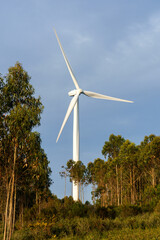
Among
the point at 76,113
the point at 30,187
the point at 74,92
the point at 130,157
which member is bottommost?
the point at 30,187

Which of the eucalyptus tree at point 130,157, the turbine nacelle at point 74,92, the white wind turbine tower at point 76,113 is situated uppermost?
the turbine nacelle at point 74,92

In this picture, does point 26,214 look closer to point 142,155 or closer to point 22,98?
point 22,98

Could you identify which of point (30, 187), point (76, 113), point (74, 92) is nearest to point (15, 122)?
point (30, 187)

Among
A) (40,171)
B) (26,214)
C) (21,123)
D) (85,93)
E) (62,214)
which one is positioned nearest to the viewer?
(21,123)

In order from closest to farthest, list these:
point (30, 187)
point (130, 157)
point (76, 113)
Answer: point (30, 187), point (130, 157), point (76, 113)

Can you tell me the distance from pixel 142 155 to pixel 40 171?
27.6 m

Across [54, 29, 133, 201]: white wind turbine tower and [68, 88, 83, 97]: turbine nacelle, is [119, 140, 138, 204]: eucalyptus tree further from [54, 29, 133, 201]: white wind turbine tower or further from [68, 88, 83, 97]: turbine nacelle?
[68, 88, 83, 97]: turbine nacelle

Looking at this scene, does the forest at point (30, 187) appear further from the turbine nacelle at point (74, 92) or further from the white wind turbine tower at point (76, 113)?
the turbine nacelle at point (74, 92)

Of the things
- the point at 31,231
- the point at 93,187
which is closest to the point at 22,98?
the point at 31,231

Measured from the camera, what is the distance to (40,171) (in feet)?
65.3

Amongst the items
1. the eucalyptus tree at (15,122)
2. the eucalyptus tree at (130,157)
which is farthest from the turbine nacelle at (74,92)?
the eucalyptus tree at (15,122)

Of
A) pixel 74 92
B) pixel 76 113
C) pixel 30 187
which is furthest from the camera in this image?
pixel 74 92

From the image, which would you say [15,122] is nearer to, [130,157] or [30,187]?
[30,187]

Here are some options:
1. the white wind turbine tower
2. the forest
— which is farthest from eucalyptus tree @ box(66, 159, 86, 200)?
the forest
